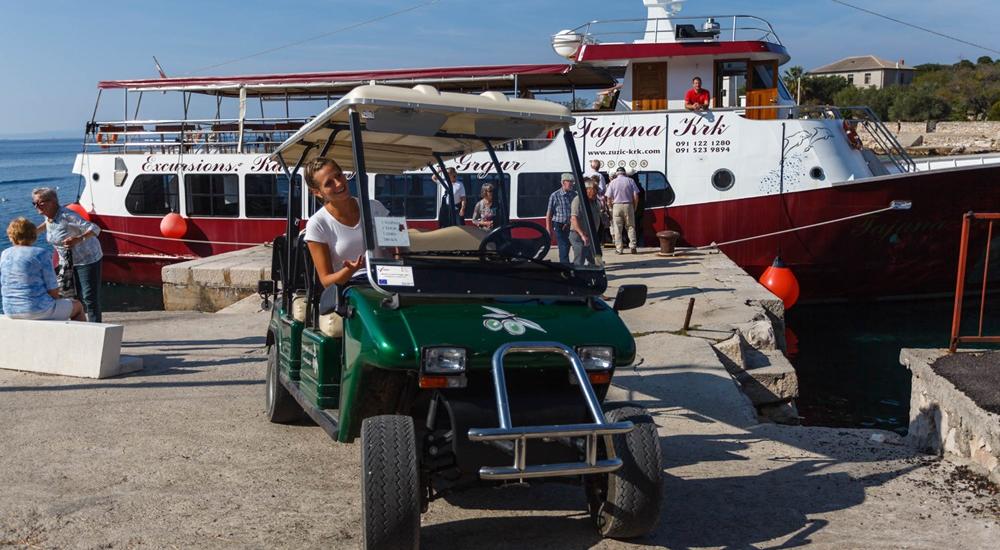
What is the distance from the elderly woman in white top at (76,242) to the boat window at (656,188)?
10.5 meters

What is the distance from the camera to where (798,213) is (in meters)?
16.7

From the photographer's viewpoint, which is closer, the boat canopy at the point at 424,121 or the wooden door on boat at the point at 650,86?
the boat canopy at the point at 424,121

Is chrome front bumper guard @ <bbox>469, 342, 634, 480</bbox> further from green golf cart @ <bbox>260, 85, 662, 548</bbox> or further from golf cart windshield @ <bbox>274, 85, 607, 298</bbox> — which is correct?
golf cart windshield @ <bbox>274, 85, 607, 298</bbox>

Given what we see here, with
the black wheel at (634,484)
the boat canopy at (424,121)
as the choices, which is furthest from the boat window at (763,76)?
the black wheel at (634,484)

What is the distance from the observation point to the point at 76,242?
9.35 meters

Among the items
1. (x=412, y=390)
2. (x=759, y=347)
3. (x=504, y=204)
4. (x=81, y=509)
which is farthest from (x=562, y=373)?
(x=759, y=347)

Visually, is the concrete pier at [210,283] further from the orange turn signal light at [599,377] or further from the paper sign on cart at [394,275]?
the orange turn signal light at [599,377]

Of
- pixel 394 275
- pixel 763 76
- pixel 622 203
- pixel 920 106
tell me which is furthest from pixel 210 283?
pixel 920 106

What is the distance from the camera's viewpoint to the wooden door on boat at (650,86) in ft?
59.6

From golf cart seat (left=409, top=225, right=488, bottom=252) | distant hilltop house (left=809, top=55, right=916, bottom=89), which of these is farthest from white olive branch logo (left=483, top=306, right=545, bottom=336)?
distant hilltop house (left=809, top=55, right=916, bottom=89)

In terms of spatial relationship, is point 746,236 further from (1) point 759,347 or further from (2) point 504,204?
(2) point 504,204

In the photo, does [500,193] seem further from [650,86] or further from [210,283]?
[650,86]

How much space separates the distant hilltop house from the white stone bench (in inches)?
4519

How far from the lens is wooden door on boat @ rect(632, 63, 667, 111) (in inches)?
715
